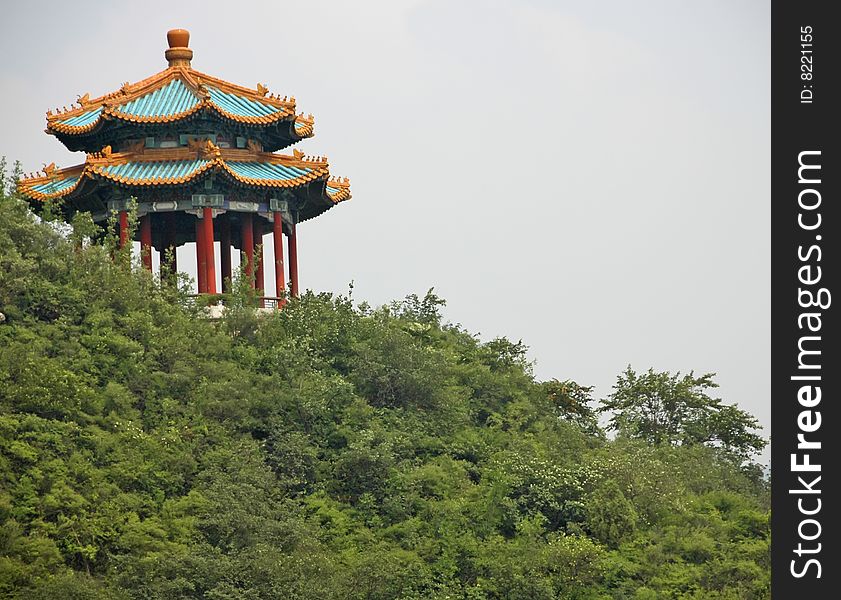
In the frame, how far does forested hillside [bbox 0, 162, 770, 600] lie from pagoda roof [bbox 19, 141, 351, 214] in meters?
2.26

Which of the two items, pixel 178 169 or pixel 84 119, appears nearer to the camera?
pixel 178 169

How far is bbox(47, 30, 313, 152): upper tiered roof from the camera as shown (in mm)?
40844

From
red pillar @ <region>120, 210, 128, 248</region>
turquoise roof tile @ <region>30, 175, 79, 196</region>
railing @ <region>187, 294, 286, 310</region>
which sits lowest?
railing @ <region>187, 294, 286, 310</region>

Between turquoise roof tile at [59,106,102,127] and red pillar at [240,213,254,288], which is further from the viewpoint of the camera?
turquoise roof tile at [59,106,102,127]

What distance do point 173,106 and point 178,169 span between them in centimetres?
165

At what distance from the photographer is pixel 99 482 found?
3188cm

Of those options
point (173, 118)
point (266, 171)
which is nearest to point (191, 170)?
point (173, 118)

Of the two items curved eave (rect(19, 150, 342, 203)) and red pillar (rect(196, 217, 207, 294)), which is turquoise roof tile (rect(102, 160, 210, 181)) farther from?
red pillar (rect(196, 217, 207, 294))

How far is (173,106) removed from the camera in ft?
136

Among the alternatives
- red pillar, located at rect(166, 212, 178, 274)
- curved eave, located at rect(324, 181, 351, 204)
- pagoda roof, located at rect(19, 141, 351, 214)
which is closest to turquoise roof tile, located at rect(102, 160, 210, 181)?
pagoda roof, located at rect(19, 141, 351, 214)

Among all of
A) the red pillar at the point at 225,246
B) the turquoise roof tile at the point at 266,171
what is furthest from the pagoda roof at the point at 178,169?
the red pillar at the point at 225,246

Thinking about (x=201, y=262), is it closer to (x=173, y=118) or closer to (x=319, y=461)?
(x=173, y=118)

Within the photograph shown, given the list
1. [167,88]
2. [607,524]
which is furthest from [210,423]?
[167,88]
